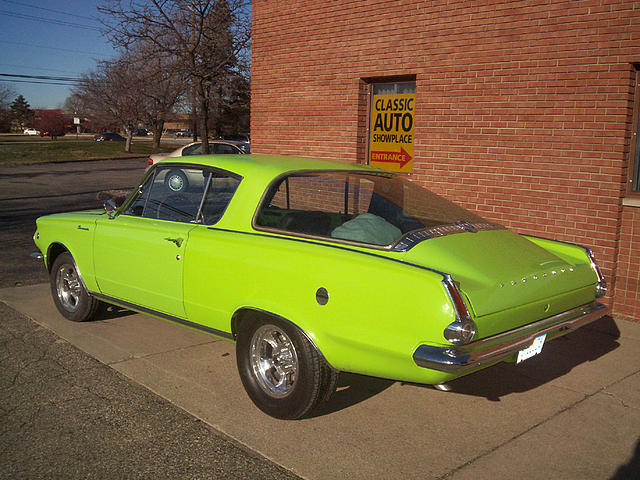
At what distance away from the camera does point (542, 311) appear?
148 inches

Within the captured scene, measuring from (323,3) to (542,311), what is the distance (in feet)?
21.9

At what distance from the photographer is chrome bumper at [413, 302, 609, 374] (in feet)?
10.3

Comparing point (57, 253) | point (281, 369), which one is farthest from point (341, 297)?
point (57, 253)

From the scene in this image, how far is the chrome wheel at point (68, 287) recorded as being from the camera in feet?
19.2

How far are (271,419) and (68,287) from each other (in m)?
3.00

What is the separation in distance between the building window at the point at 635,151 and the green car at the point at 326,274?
2394 mm

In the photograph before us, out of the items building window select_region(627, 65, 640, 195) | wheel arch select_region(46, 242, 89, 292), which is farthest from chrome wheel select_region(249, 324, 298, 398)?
building window select_region(627, 65, 640, 195)

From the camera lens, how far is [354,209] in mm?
4422

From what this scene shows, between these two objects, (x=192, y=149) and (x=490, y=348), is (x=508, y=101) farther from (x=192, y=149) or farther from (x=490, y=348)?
(x=192, y=149)

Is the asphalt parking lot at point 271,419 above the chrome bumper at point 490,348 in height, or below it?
below

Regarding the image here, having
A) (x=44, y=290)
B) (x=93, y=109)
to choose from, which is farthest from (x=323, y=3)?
(x=93, y=109)

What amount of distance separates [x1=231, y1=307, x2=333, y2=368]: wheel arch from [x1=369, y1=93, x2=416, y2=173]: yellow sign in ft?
15.9

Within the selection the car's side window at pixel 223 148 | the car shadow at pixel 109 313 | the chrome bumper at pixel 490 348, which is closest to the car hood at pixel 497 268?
the chrome bumper at pixel 490 348

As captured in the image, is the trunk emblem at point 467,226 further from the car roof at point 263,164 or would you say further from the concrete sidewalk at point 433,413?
the concrete sidewalk at point 433,413
